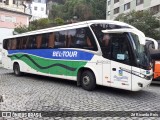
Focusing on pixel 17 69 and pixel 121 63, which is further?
pixel 17 69

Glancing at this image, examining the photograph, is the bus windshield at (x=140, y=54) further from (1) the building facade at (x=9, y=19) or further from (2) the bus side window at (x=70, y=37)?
(1) the building facade at (x=9, y=19)

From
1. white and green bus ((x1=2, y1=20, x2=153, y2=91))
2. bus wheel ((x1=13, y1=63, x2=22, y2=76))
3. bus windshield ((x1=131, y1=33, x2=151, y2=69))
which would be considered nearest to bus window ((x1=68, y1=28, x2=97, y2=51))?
white and green bus ((x1=2, y1=20, x2=153, y2=91))

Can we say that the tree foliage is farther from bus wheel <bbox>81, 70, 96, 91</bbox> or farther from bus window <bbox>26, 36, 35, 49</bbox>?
bus wheel <bbox>81, 70, 96, 91</bbox>

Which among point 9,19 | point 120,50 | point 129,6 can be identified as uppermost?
point 129,6

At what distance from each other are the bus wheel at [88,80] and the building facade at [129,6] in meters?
24.7

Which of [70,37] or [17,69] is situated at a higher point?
[70,37]

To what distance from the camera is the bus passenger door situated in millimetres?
8758

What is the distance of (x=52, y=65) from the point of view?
12.4 meters

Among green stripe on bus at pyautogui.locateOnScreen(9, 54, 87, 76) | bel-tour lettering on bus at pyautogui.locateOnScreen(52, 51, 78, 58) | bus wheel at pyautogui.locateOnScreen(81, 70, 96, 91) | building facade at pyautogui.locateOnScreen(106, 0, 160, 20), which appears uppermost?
building facade at pyautogui.locateOnScreen(106, 0, 160, 20)

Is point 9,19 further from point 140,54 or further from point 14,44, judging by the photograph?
point 140,54

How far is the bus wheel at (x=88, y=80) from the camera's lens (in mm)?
10062

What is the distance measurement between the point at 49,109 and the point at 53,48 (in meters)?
5.71

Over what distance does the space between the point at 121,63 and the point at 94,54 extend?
142 centimetres

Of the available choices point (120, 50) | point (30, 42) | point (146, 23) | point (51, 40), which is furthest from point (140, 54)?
point (146, 23)
